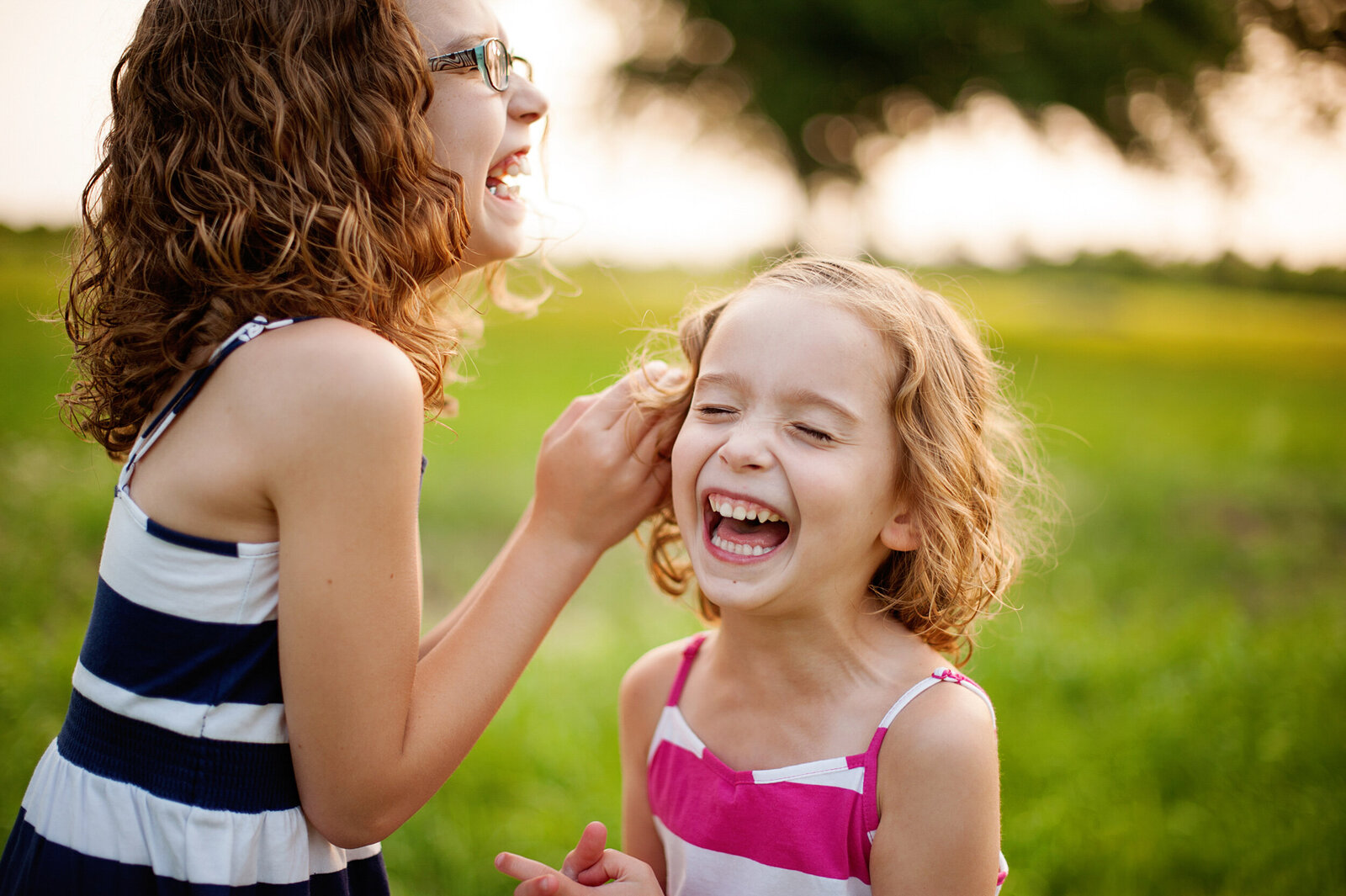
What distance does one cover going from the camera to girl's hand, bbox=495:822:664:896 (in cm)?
157

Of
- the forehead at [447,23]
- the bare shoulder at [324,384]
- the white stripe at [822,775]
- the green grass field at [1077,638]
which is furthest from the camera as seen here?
the green grass field at [1077,638]

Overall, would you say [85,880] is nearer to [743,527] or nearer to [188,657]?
[188,657]

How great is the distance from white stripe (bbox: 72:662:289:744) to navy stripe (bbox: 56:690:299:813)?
0.01 meters

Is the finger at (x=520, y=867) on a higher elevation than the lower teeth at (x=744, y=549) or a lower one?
lower

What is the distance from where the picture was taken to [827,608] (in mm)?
1789

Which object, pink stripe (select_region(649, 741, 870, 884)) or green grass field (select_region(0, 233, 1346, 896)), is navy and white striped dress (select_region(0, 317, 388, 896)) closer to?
pink stripe (select_region(649, 741, 870, 884))

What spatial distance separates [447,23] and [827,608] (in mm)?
1283

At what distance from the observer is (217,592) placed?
1420 millimetres

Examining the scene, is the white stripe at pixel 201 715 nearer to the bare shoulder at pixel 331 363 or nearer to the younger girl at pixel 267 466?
the younger girl at pixel 267 466

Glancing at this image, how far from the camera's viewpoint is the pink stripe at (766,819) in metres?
1.61

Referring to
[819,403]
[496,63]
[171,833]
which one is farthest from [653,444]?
[171,833]

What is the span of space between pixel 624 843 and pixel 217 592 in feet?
3.32

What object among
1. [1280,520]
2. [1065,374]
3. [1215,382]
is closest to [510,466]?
[1280,520]

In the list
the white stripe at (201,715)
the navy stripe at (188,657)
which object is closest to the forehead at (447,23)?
the navy stripe at (188,657)
